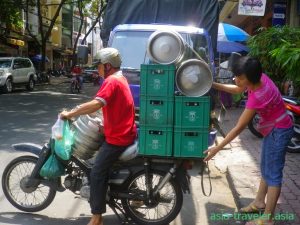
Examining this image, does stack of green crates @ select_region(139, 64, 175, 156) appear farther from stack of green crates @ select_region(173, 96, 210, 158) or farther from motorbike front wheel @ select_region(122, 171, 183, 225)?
motorbike front wheel @ select_region(122, 171, 183, 225)

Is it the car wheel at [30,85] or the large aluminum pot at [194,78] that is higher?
the large aluminum pot at [194,78]

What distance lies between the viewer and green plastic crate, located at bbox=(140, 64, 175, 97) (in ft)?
14.5

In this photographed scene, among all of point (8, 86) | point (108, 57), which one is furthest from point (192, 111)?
point (8, 86)

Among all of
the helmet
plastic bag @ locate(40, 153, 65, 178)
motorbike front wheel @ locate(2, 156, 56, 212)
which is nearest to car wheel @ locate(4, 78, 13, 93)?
motorbike front wheel @ locate(2, 156, 56, 212)

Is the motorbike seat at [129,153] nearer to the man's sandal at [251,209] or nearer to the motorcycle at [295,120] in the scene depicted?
the man's sandal at [251,209]

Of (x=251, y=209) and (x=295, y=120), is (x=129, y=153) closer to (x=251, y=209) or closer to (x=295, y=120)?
(x=251, y=209)

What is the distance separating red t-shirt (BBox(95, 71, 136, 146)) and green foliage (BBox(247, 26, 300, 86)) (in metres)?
1.41

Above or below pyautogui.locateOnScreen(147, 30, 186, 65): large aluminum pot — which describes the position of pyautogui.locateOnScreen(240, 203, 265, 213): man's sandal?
below

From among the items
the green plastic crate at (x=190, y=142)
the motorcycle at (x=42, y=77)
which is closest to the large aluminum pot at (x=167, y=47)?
the green plastic crate at (x=190, y=142)

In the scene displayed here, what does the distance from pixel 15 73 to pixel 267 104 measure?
1957cm

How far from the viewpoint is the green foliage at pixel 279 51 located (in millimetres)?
3871

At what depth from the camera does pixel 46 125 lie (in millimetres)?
11148

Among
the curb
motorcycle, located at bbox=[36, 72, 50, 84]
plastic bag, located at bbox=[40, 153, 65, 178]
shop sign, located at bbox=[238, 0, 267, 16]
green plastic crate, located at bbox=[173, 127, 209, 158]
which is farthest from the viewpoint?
motorcycle, located at bbox=[36, 72, 50, 84]

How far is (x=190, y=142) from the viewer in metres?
4.41
